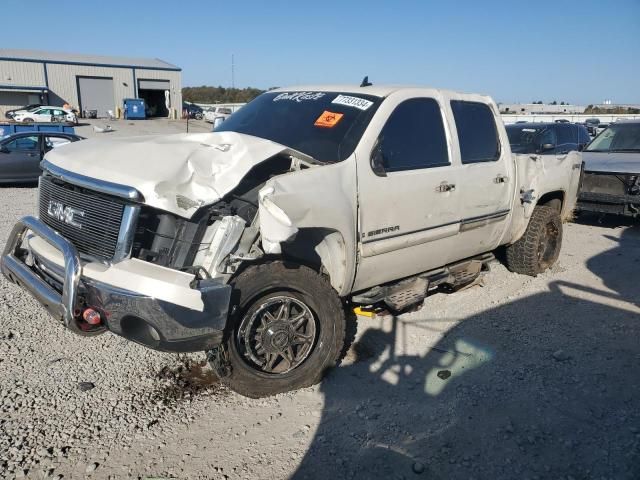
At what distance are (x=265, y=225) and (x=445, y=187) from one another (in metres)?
1.87

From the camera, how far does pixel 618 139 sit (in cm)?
920

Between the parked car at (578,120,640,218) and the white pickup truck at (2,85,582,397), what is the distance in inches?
175

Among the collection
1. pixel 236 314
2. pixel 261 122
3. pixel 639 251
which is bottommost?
pixel 639 251

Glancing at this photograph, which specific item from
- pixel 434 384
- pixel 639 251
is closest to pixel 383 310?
pixel 434 384

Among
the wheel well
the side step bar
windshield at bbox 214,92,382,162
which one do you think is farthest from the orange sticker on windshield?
the wheel well

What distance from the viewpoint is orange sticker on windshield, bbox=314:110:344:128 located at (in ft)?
12.4

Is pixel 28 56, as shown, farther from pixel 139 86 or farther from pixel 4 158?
pixel 4 158

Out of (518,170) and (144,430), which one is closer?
(144,430)

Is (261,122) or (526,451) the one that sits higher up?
(261,122)

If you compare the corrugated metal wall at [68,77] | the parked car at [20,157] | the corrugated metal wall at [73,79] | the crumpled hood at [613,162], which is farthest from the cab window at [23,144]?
the corrugated metal wall at [73,79]

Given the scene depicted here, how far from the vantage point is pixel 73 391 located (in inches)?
129

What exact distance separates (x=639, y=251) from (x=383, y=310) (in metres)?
4.71

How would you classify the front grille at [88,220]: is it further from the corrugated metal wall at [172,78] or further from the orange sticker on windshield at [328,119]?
the corrugated metal wall at [172,78]

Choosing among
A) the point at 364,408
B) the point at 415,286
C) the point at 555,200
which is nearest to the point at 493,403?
the point at 364,408
